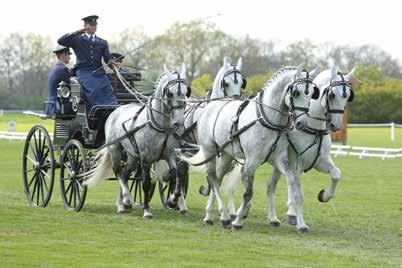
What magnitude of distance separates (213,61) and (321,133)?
54.7 meters

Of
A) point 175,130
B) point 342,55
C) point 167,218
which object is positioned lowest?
point 167,218

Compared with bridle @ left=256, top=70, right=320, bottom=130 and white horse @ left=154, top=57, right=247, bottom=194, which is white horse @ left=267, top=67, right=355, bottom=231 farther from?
white horse @ left=154, top=57, right=247, bottom=194

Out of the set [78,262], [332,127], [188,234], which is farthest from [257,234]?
[78,262]

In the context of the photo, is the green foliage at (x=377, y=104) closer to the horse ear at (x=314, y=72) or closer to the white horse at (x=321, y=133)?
the white horse at (x=321, y=133)

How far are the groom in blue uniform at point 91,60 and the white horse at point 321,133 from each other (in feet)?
11.0

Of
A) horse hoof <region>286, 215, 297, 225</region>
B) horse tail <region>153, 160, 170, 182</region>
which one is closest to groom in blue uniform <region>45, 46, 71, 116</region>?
horse tail <region>153, 160, 170, 182</region>

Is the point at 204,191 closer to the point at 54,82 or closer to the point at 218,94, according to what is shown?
the point at 218,94

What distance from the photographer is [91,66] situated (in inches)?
570

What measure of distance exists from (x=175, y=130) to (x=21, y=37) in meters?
68.8

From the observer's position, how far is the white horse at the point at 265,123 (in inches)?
446

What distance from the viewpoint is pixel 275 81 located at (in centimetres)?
1184

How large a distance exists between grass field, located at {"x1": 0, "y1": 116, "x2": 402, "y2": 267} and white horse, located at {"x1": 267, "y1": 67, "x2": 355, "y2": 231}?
57 cm

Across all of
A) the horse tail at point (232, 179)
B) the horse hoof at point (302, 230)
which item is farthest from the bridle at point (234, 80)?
the horse hoof at point (302, 230)

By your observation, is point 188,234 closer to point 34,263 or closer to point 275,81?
point 275,81
